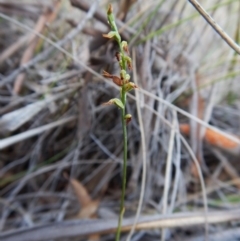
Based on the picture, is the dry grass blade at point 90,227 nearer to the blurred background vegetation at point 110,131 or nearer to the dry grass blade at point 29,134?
the blurred background vegetation at point 110,131

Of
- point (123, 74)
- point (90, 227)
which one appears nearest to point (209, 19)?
point (123, 74)

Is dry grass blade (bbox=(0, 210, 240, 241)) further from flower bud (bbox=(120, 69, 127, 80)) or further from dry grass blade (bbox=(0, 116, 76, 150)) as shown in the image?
flower bud (bbox=(120, 69, 127, 80))

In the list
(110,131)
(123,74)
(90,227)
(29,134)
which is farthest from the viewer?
(110,131)

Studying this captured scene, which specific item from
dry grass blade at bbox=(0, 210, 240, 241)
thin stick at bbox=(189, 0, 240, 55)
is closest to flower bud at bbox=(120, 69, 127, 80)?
thin stick at bbox=(189, 0, 240, 55)

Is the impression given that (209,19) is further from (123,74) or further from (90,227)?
(90,227)

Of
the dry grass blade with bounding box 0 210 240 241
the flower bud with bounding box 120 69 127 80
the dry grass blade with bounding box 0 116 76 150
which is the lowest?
the dry grass blade with bounding box 0 210 240 241

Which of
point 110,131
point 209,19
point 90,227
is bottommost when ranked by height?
point 90,227

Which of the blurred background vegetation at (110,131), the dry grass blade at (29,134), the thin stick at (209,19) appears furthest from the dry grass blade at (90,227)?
the thin stick at (209,19)

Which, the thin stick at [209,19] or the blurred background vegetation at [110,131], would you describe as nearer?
the thin stick at [209,19]

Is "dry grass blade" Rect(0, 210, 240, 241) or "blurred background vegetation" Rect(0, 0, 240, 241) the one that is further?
"blurred background vegetation" Rect(0, 0, 240, 241)

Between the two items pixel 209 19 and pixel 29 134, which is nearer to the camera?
pixel 209 19

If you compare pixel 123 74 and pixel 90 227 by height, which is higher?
pixel 123 74
